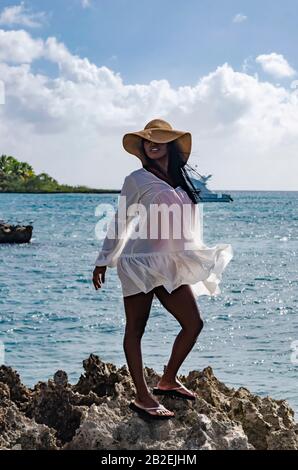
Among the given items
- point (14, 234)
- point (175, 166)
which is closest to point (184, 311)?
point (175, 166)

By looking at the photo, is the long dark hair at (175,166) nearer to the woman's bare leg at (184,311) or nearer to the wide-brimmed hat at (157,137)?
the wide-brimmed hat at (157,137)

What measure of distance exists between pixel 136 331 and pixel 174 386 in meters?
0.36

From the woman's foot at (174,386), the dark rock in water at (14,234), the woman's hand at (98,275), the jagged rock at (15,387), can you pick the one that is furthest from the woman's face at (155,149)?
the dark rock in water at (14,234)

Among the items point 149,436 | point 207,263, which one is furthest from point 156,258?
point 149,436

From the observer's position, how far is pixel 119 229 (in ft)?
14.1

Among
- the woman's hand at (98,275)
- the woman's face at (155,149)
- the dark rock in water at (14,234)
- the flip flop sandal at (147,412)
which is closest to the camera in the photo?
the flip flop sandal at (147,412)

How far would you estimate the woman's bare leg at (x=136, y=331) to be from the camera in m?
4.27

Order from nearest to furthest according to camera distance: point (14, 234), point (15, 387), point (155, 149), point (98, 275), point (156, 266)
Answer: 1. point (156, 266)
2. point (98, 275)
3. point (155, 149)
4. point (15, 387)
5. point (14, 234)

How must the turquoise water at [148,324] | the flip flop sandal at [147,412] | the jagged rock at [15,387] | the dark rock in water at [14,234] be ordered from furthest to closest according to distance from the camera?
the dark rock in water at [14,234], the turquoise water at [148,324], the jagged rock at [15,387], the flip flop sandal at [147,412]

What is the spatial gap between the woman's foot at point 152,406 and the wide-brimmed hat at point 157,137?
1.30 meters

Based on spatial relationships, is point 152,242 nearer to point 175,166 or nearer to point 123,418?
point 175,166

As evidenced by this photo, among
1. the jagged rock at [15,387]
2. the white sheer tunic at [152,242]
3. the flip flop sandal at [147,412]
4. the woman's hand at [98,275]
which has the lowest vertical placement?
the jagged rock at [15,387]
